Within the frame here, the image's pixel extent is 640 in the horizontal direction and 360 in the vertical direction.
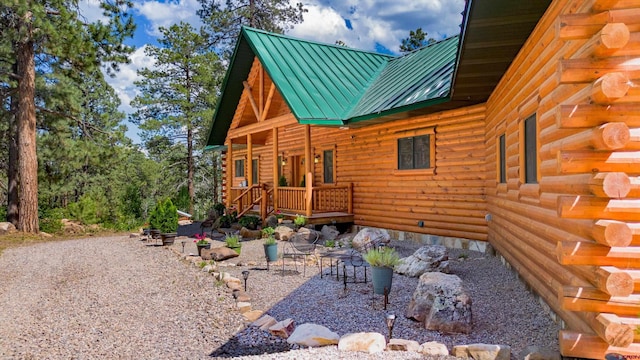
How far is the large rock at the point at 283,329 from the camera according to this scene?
4.61m

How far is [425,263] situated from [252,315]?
3439 millimetres

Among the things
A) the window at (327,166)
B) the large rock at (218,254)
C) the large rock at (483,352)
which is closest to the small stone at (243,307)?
the large rock at (483,352)

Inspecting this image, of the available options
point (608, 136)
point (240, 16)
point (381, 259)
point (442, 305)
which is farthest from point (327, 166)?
point (240, 16)

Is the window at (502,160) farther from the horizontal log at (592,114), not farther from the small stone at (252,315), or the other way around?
the small stone at (252,315)

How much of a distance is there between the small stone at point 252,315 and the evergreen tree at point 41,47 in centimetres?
1279

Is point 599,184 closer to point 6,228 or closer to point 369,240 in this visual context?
point 369,240

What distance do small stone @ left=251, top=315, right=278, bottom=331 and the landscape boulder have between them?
14.8ft

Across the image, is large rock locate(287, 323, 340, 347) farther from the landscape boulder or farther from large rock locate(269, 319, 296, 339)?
the landscape boulder

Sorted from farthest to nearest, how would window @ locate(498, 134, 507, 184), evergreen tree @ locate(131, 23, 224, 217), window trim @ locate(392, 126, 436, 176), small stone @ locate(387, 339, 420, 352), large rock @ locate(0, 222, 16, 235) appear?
1. evergreen tree @ locate(131, 23, 224, 217)
2. large rock @ locate(0, 222, 16, 235)
3. window trim @ locate(392, 126, 436, 176)
4. window @ locate(498, 134, 507, 184)
5. small stone @ locate(387, 339, 420, 352)

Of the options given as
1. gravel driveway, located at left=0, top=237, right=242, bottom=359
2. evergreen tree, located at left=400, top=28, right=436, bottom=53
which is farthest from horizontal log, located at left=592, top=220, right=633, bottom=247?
evergreen tree, located at left=400, top=28, right=436, bottom=53

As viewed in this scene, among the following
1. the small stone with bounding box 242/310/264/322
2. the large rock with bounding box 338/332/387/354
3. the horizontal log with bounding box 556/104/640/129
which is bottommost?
the small stone with bounding box 242/310/264/322

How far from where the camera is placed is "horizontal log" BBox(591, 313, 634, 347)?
3118mm

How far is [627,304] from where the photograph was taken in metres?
3.30

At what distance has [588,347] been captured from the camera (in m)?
3.33
